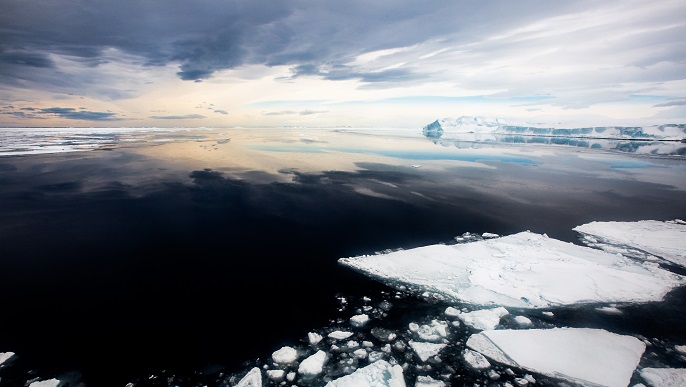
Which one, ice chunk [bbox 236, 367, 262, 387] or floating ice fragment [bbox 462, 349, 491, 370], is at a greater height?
ice chunk [bbox 236, 367, 262, 387]

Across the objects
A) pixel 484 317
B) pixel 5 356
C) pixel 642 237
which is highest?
pixel 642 237

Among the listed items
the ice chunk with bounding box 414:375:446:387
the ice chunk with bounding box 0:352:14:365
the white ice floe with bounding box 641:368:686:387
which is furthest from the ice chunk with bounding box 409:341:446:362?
the ice chunk with bounding box 0:352:14:365

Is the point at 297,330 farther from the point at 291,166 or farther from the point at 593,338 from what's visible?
the point at 291,166

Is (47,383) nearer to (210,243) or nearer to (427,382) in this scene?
(210,243)

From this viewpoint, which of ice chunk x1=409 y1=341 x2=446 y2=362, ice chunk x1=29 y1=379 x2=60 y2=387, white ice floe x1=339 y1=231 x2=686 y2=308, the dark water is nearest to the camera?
ice chunk x1=29 y1=379 x2=60 y2=387

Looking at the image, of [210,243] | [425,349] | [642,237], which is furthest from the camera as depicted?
[642,237]

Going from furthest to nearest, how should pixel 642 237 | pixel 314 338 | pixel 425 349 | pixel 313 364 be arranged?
pixel 642 237, pixel 314 338, pixel 425 349, pixel 313 364

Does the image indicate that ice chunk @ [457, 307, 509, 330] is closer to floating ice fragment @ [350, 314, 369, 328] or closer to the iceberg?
floating ice fragment @ [350, 314, 369, 328]

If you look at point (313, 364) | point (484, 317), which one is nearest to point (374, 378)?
point (313, 364)

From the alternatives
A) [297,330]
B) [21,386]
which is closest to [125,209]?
[21,386]
